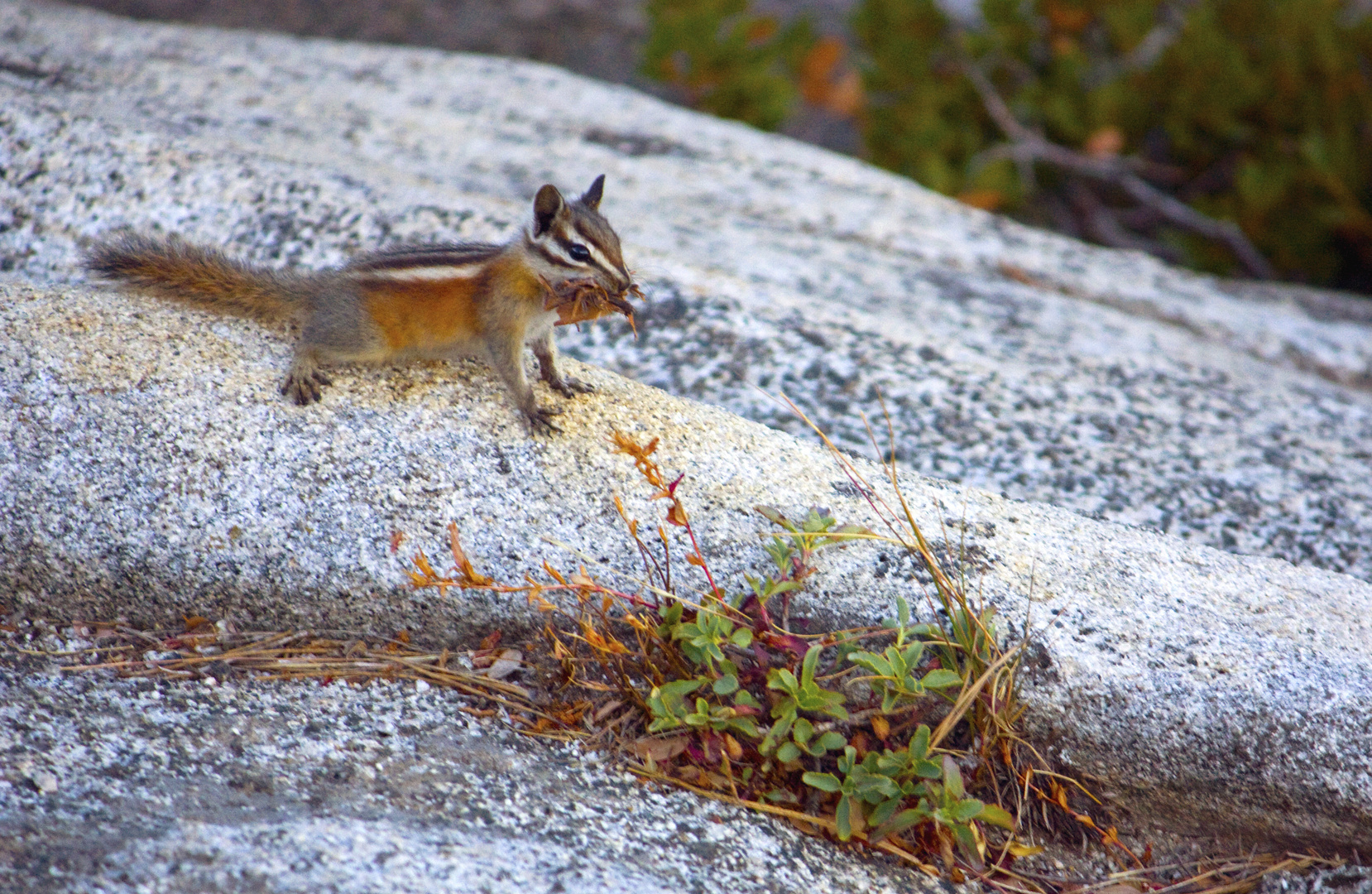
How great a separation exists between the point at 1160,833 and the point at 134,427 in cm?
240

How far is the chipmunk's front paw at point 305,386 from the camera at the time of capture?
8.15ft

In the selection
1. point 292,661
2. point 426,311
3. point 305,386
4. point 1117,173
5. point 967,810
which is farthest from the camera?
point 1117,173

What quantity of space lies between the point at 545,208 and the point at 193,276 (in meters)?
0.94

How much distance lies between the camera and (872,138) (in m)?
7.11

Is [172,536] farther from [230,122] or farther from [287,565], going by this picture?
[230,122]

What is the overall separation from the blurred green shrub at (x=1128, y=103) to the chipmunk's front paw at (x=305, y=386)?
15.2 feet

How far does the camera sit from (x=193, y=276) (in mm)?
2697

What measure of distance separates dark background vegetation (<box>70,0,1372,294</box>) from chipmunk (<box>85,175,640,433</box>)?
14.3 feet

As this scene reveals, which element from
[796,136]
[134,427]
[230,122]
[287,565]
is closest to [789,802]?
[287,565]

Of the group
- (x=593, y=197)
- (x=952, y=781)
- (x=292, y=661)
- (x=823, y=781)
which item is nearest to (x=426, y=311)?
(x=593, y=197)

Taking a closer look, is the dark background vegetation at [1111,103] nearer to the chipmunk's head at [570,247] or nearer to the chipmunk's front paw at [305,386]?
the chipmunk's head at [570,247]

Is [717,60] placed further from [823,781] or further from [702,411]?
[823,781]

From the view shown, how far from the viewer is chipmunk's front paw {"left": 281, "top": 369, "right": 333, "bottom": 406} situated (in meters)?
2.48

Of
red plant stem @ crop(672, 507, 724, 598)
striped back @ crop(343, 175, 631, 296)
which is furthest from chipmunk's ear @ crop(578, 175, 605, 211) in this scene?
red plant stem @ crop(672, 507, 724, 598)
